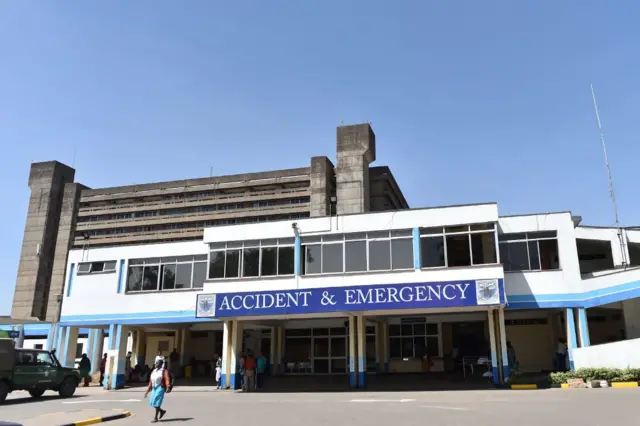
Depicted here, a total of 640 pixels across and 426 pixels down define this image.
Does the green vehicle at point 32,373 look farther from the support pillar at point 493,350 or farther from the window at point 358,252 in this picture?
the support pillar at point 493,350

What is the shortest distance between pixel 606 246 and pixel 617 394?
13675 mm

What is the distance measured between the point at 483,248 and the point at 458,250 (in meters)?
0.99

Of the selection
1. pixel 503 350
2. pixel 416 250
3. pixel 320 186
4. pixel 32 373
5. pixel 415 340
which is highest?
pixel 320 186

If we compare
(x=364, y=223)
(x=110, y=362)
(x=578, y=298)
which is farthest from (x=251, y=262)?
(x=578, y=298)

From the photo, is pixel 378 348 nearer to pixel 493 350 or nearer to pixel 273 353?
pixel 273 353

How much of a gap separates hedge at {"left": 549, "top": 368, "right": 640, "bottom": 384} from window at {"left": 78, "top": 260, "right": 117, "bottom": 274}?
21734mm

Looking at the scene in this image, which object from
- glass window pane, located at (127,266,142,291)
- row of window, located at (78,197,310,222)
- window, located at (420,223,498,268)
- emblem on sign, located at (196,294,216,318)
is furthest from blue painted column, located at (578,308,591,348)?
row of window, located at (78,197,310,222)

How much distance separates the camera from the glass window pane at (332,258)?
2353 centimetres

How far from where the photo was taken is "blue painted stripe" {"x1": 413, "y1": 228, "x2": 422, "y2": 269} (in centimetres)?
2244

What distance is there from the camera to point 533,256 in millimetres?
23109

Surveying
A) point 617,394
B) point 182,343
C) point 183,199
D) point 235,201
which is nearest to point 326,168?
point 235,201

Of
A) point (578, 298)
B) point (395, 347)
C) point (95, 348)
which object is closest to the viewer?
point (578, 298)

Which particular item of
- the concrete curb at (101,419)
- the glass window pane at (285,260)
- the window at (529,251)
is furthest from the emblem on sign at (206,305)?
the window at (529,251)

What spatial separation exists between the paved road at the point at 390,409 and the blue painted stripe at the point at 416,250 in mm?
5242
